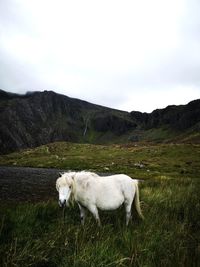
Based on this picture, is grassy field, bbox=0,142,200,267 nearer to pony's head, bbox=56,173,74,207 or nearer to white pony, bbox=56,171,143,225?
white pony, bbox=56,171,143,225

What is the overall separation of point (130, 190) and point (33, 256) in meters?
5.41

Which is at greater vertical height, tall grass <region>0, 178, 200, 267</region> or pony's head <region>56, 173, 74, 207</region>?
pony's head <region>56, 173, 74, 207</region>

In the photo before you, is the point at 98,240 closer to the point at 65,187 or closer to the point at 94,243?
the point at 94,243

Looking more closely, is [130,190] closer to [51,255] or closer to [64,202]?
[64,202]

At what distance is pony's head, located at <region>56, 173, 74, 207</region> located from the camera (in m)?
8.30

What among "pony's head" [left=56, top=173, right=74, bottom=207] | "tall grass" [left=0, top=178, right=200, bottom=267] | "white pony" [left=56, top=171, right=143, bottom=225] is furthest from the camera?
"white pony" [left=56, top=171, right=143, bottom=225]

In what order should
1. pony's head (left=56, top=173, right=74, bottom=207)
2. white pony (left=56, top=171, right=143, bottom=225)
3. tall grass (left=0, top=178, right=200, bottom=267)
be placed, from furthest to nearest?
white pony (left=56, top=171, right=143, bottom=225) → pony's head (left=56, top=173, right=74, bottom=207) → tall grass (left=0, top=178, right=200, bottom=267)

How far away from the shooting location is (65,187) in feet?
28.5

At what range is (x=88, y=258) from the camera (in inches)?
221

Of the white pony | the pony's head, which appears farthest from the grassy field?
the pony's head

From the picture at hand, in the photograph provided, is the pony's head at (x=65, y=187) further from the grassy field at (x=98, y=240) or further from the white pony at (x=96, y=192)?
the grassy field at (x=98, y=240)

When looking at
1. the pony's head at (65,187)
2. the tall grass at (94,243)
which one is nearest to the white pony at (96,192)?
the pony's head at (65,187)

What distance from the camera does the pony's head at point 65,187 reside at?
27.2ft

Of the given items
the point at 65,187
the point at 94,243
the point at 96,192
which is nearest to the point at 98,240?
the point at 94,243
